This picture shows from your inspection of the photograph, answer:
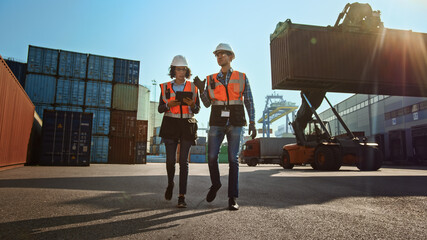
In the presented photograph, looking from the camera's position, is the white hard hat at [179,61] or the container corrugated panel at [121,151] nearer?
the white hard hat at [179,61]

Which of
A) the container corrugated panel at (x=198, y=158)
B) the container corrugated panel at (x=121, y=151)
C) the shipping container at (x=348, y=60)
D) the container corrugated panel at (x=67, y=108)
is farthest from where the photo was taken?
the container corrugated panel at (x=198, y=158)

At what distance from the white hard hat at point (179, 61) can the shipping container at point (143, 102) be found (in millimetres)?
44576

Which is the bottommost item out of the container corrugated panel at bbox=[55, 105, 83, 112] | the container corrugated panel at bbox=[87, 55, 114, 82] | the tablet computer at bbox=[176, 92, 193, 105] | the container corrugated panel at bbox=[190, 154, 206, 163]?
the container corrugated panel at bbox=[190, 154, 206, 163]

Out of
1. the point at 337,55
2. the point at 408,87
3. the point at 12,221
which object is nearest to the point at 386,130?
the point at 408,87

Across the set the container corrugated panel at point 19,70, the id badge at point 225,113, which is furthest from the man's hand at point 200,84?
the container corrugated panel at point 19,70

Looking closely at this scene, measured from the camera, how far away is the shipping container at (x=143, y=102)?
4688 centimetres

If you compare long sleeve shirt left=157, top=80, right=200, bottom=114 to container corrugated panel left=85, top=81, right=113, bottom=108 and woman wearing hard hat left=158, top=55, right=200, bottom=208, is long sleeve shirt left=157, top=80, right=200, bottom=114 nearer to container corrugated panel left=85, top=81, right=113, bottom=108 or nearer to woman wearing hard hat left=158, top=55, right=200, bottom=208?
woman wearing hard hat left=158, top=55, right=200, bottom=208

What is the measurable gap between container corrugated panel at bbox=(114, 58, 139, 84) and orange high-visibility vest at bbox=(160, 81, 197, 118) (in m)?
19.9

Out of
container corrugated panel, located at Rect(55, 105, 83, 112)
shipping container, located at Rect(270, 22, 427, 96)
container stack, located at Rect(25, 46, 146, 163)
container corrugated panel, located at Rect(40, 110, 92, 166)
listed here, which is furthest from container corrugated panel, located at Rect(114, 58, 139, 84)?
shipping container, located at Rect(270, 22, 427, 96)

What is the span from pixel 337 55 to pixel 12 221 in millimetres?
14680

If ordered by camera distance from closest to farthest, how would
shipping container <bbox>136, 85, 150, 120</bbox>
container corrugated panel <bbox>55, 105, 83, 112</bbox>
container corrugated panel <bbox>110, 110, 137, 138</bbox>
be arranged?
container corrugated panel <bbox>55, 105, 83, 112</bbox> → container corrugated panel <bbox>110, 110, 137, 138</bbox> → shipping container <bbox>136, 85, 150, 120</bbox>

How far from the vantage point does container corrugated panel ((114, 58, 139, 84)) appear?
2219 centimetres

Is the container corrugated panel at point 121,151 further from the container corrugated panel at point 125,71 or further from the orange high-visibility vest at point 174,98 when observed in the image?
the orange high-visibility vest at point 174,98

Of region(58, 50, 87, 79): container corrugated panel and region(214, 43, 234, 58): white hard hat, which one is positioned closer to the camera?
region(214, 43, 234, 58): white hard hat
